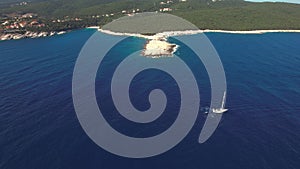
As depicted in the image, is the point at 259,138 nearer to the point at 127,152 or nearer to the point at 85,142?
the point at 127,152

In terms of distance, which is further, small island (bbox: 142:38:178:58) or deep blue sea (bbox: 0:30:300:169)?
small island (bbox: 142:38:178:58)

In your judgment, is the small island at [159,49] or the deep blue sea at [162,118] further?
the small island at [159,49]

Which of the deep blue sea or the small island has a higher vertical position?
the small island

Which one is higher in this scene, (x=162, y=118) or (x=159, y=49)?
(x=159, y=49)

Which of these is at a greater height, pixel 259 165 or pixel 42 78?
pixel 42 78

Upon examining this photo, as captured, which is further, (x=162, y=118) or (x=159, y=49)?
(x=159, y=49)

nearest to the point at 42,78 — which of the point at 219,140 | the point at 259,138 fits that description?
the point at 219,140

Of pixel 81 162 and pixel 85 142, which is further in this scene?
pixel 85 142

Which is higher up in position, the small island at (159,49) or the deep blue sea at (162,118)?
the small island at (159,49)
